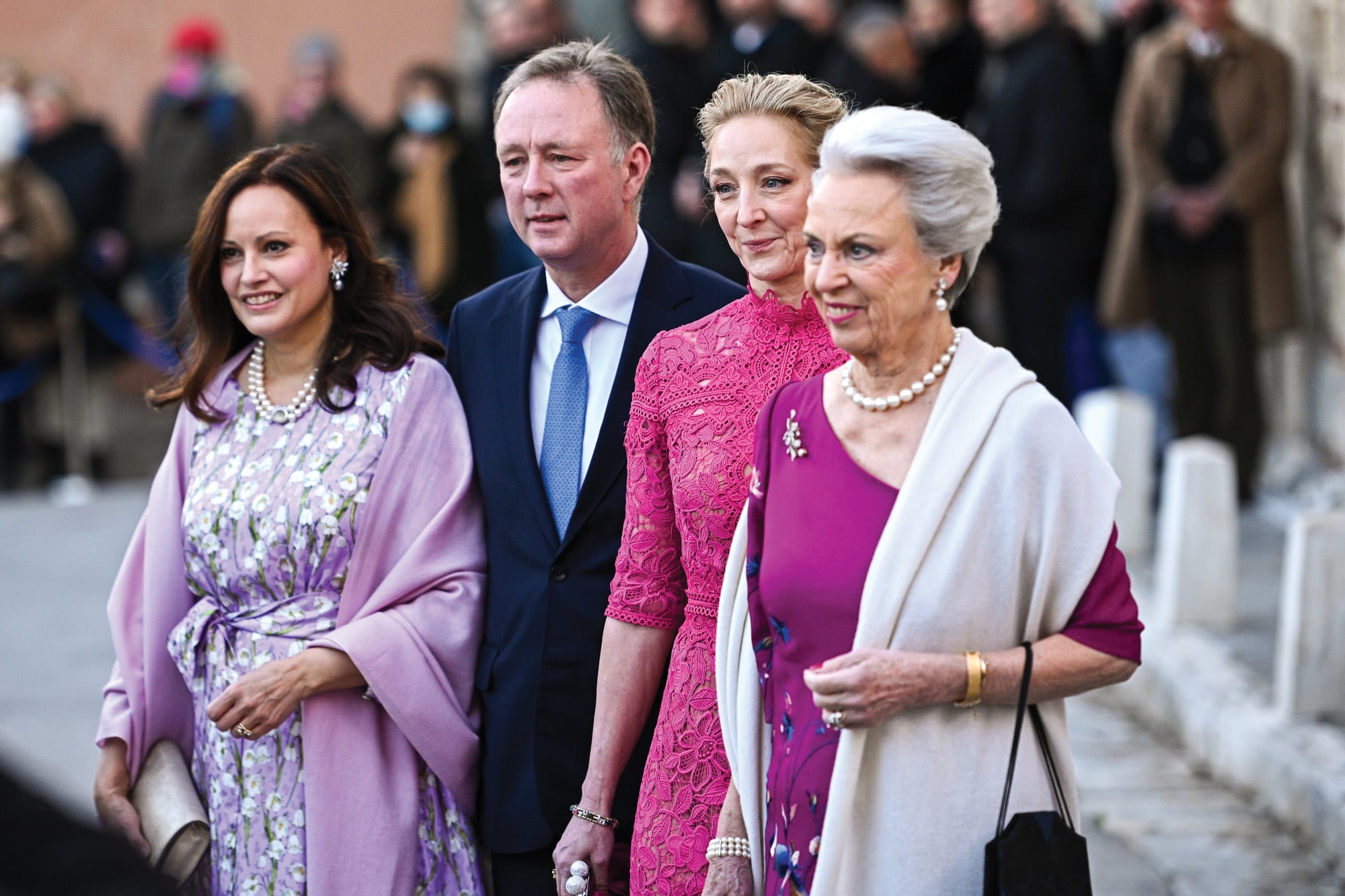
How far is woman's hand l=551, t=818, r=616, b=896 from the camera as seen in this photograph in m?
3.45

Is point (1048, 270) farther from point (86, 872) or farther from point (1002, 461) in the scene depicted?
point (86, 872)

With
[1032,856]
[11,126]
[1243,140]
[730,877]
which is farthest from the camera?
[11,126]

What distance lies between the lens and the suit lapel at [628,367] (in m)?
3.63

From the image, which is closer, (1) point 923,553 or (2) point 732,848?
(1) point 923,553

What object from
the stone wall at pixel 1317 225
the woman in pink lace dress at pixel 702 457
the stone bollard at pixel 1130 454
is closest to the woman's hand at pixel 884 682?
the woman in pink lace dress at pixel 702 457

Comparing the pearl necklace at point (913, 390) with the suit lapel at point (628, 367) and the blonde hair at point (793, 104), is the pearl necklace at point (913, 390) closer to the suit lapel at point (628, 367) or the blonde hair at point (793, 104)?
the blonde hair at point (793, 104)

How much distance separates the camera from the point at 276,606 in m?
3.72

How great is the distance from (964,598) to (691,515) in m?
0.66

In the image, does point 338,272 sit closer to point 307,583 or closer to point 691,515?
point 307,583

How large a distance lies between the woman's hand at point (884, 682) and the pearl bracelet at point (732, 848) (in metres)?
0.44

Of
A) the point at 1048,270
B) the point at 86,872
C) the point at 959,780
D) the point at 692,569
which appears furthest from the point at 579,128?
the point at 1048,270

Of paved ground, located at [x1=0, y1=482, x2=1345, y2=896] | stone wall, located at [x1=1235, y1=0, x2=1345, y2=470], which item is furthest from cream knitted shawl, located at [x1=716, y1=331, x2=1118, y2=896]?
stone wall, located at [x1=1235, y1=0, x2=1345, y2=470]

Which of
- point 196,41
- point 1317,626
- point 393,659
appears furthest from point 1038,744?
point 196,41

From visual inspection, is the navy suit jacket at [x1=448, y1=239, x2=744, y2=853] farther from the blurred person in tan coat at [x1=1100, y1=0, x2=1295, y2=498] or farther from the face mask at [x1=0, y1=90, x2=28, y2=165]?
the face mask at [x1=0, y1=90, x2=28, y2=165]
